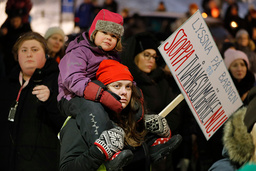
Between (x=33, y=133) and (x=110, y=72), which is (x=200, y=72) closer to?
(x=110, y=72)

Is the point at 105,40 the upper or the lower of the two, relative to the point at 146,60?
upper

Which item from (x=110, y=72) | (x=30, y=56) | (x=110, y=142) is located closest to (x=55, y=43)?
(x=30, y=56)

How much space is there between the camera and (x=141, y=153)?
3.78 metres

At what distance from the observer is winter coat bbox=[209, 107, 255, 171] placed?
3.50 m

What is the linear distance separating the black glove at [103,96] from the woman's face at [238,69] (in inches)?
132

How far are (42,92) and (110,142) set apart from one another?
1616 mm

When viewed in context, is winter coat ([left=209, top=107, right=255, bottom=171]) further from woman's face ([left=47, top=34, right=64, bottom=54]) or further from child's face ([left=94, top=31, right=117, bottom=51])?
woman's face ([left=47, top=34, right=64, bottom=54])

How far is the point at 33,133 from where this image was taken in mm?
4859

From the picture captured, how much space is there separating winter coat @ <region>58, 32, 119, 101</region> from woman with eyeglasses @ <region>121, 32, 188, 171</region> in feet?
4.97

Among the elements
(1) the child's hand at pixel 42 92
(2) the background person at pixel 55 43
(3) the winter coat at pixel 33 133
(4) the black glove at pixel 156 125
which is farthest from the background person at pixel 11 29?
(4) the black glove at pixel 156 125

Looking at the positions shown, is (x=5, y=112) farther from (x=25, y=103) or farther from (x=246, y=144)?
(x=246, y=144)

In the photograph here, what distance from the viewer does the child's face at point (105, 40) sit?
13.6 ft

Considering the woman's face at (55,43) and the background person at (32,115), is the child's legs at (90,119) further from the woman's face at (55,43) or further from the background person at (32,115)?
the woman's face at (55,43)

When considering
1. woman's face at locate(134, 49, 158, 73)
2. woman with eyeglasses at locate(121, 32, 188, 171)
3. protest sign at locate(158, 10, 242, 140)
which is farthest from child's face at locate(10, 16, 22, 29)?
protest sign at locate(158, 10, 242, 140)
